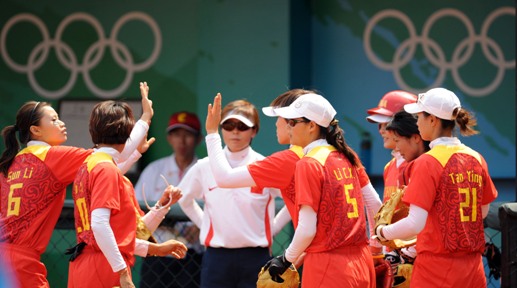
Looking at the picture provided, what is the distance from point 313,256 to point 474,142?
14.4 ft

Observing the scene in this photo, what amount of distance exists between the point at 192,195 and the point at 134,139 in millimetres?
1066

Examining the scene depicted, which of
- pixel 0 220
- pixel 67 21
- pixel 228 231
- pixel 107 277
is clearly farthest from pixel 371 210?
pixel 67 21

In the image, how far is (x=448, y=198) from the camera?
469cm

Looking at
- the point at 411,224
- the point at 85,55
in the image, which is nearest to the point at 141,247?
the point at 411,224

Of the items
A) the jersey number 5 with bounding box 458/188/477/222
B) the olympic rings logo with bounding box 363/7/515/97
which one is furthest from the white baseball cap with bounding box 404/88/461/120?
the olympic rings logo with bounding box 363/7/515/97

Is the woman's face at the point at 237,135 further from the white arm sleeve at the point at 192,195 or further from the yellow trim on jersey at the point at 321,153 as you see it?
the yellow trim on jersey at the point at 321,153

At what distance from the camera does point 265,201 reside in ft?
19.8

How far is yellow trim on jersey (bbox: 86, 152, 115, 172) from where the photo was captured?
494cm

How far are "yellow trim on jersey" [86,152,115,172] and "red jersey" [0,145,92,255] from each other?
22cm

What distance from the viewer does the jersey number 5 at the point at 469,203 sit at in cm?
469

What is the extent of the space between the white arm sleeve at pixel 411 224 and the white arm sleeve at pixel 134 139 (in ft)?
4.90

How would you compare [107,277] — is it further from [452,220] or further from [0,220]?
[452,220]

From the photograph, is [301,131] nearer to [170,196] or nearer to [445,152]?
[445,152]

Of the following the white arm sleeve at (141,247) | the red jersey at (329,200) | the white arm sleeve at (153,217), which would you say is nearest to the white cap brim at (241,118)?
the white arm sleeve at (153,217)
